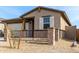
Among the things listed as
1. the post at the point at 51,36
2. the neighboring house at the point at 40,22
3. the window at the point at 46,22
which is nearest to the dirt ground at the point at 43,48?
the post at the point at 51,36

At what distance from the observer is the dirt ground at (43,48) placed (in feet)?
32.3

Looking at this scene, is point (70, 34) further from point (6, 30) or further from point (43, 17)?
point (6, 30)

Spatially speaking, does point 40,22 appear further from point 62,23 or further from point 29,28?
point 62,23

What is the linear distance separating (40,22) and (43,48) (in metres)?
3.72

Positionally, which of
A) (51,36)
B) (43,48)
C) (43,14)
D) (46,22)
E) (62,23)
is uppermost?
(43,14)

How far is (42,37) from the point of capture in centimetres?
1209

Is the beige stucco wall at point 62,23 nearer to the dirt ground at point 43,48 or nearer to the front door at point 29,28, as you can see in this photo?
the dirt ground at point 43,48

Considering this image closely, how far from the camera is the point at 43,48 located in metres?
10.4

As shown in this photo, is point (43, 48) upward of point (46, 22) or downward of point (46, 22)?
downward

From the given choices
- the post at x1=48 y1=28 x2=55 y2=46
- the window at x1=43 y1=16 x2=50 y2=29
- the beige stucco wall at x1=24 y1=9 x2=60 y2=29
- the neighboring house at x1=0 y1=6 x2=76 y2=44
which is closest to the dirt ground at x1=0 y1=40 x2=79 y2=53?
the post at x1=48 y1=28 x2=55 y2=46

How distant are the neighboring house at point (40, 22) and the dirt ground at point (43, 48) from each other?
1164mm

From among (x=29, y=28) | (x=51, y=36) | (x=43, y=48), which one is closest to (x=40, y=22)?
(x=29, y=28)
